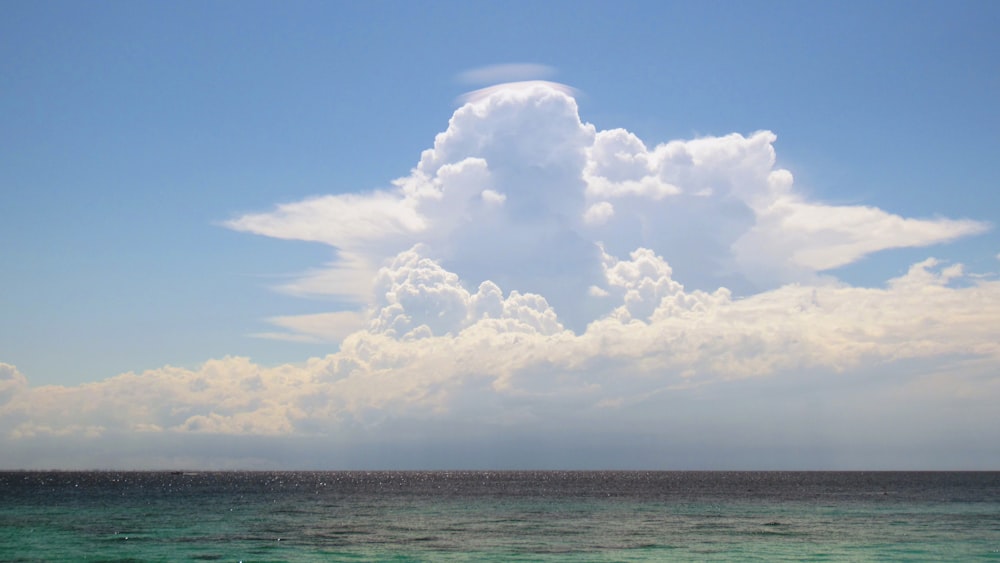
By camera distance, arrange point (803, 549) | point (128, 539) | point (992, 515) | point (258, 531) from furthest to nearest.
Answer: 1. point (992, 515)
2. point (258, 531)
3. point (128, 539)
4. point (803, 549)

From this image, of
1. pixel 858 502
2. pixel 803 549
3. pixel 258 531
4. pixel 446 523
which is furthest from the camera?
pixel 858 502

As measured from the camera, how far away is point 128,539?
69.1 m

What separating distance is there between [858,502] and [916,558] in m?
73.6

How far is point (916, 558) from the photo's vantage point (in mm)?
59875

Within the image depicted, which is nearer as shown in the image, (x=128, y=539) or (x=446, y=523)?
(x=128, y=539)

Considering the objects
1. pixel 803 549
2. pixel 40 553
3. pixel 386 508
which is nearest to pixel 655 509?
pixel 386 508

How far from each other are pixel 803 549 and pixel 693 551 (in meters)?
8.87

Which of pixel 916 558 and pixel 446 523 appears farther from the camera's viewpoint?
pixel 446 523

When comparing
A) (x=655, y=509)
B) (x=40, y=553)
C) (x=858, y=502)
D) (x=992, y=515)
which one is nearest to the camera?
(x=40, y=553)

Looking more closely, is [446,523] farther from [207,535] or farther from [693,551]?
[693,551]

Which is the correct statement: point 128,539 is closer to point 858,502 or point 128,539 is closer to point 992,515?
point 992,515

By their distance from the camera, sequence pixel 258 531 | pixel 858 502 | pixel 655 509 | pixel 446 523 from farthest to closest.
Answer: pixel 858 502 → pixel 655 509 → pixel 446 523 → pixel 258 531

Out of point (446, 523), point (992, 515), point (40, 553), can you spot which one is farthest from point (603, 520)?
point (40, 553)

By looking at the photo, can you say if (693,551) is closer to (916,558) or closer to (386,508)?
(916,558)
